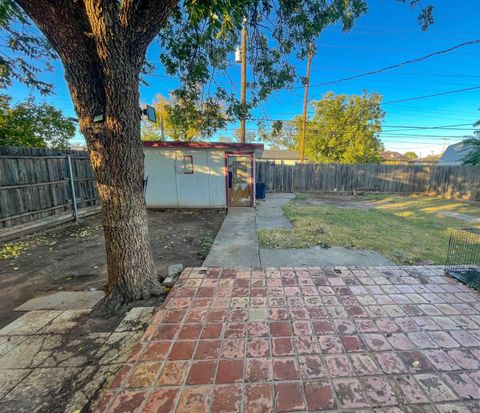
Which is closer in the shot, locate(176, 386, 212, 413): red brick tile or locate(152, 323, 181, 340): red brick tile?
locate(176, 386, 212, 413): red brick tile

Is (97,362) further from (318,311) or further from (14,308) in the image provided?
(318,311)

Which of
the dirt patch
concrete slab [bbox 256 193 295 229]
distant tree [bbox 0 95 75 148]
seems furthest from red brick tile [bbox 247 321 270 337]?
distant tree [bbox 0 95 75 148]

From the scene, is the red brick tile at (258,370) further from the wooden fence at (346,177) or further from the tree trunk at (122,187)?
the wooden fence at (346,177)

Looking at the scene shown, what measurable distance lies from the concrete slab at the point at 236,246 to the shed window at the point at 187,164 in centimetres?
256

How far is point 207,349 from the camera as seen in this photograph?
1.67 metres

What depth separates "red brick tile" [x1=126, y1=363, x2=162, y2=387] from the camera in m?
1.40

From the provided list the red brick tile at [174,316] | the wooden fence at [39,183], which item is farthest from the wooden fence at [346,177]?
the red brick tile at [174,316]

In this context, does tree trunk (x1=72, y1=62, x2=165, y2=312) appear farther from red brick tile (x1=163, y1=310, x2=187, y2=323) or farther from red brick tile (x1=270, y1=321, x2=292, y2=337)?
red brick tile (x1=270, y1=321, x2=292, y2=337)

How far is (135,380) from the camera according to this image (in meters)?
1.42

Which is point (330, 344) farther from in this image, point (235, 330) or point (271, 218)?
point (271, 218)

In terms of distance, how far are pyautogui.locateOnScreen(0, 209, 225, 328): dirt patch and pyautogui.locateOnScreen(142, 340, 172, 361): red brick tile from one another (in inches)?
67.0

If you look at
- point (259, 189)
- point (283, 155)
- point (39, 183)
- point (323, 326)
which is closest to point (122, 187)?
point (323, 326)

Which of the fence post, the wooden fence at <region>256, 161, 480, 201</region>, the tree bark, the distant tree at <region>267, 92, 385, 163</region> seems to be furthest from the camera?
the distant tree at <region>267, 92, 385, 163</region>

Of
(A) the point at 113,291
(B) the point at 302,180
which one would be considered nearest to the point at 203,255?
(A) the point at 113,291
